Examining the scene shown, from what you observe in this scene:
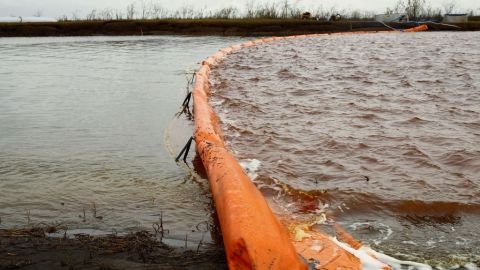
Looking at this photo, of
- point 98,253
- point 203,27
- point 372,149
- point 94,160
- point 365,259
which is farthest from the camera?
point 203,27

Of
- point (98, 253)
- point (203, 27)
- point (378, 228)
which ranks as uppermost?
point (203, 27)

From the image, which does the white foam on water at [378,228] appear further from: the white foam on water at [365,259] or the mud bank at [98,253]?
the mud bank at [98,253]

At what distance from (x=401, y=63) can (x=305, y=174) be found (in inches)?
362

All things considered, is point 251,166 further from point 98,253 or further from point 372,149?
point 98,253

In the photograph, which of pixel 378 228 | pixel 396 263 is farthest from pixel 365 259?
pixel 378 228

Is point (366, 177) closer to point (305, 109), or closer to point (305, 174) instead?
point (305, 174)

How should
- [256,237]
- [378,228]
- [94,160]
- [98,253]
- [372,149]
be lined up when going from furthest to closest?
1. [372,149]
2. [94,160]
3. [378,228]
4. [98,253]
5. [256,237]

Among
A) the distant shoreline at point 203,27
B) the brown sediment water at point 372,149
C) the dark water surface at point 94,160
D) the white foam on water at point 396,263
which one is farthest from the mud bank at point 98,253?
the distant shoreline at point 203,27

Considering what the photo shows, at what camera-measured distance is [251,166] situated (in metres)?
4.68

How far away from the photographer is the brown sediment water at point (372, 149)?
3.35 metres

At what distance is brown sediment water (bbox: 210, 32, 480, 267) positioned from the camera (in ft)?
11.0

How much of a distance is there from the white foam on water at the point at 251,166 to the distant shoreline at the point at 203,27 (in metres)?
26.1

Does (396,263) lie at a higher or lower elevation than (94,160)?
lower

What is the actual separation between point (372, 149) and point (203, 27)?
27289mm
